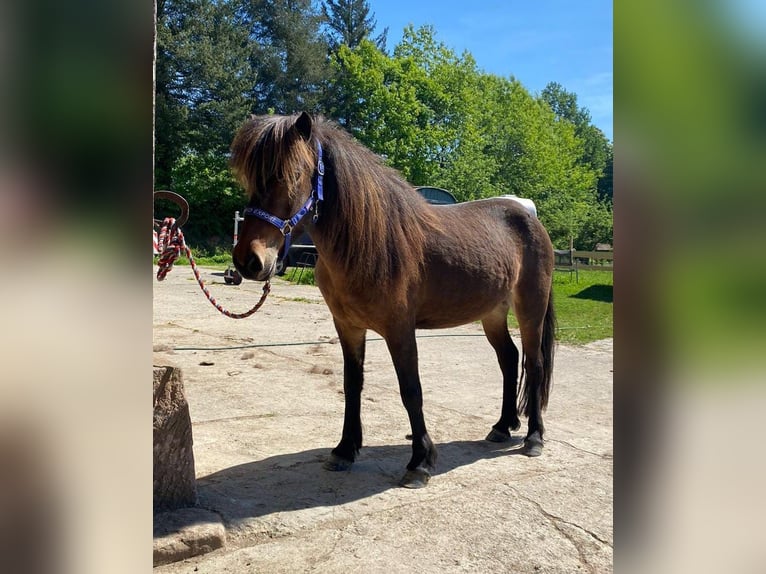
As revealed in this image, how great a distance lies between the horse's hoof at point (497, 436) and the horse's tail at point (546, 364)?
20 cm

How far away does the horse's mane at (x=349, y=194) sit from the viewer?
8.09ft

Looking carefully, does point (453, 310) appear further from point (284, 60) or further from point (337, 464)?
point (284, 60)

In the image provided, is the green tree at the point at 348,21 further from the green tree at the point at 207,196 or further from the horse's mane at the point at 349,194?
the horse's mane at the point at 349,194

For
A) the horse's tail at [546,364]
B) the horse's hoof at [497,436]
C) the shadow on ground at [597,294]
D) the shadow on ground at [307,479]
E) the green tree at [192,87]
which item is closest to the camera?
the shadow on ground at [307,479]

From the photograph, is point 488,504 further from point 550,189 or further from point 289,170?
point 550,189

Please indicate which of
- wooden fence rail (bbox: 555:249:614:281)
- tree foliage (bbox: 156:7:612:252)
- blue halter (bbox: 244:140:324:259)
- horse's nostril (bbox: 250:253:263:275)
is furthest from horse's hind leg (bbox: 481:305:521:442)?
tree foliage (bbox: 156:7:612:252)

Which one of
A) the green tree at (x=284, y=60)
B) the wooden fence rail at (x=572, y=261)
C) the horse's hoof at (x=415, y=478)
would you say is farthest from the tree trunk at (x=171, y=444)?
the green tree at (x=284, y=60)

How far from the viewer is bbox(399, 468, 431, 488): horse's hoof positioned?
285 cm

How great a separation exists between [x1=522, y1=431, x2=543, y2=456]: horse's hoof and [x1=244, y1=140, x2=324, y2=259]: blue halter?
195 centimetres

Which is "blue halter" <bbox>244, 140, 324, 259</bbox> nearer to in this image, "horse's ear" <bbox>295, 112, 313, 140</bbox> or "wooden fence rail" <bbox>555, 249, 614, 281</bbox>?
"horse's ear" <bbox>295, 112, 313, 140</bbox>
